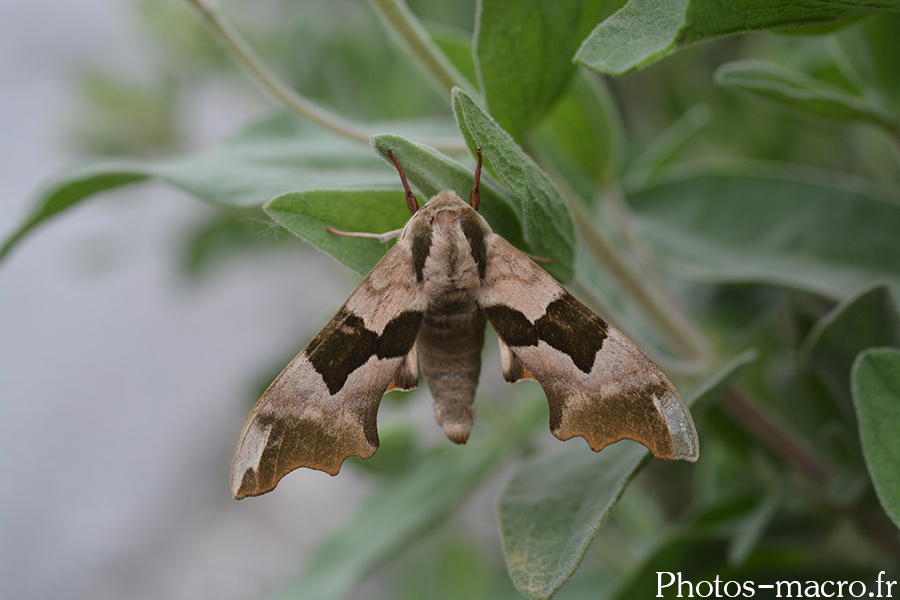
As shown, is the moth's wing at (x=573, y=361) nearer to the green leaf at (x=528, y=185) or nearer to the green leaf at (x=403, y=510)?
the green leaf at (x=528, y=185)

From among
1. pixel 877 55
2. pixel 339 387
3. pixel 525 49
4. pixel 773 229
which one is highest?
pixel 525 49

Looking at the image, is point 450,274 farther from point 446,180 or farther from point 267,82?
point 267,82

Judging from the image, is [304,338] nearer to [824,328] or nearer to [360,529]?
[360,529]

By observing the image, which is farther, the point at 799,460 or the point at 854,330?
the point at 799,460

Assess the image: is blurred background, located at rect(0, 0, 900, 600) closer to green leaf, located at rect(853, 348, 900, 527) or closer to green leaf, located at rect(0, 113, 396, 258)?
green leaf, located at rect(0, 113, 396, 258)

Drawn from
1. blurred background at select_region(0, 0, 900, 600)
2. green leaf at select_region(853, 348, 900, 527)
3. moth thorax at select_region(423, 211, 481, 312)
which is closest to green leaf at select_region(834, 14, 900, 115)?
blurred background at select_region(0, 0, 900, 600)

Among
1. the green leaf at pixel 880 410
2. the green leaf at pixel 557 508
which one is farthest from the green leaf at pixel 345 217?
the green leaf at pixel 880 410

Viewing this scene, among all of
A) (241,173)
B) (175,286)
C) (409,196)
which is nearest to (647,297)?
(409,196)
